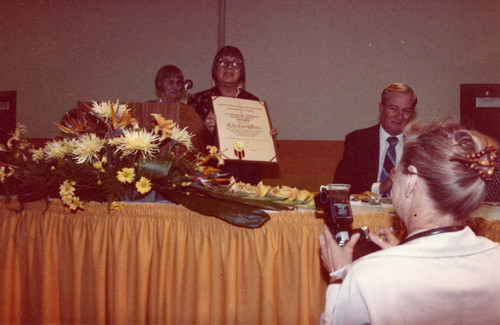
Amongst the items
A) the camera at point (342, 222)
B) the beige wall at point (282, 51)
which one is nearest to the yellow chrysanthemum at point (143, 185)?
the camera at point (342, 222)

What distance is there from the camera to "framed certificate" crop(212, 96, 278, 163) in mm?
2551

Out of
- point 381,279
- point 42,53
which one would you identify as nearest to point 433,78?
point 381,279

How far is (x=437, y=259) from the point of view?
922mm

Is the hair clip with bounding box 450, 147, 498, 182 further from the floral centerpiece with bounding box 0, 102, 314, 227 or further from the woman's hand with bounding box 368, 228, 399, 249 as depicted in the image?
the floral centerpiece with bounding box 0, 102, 314, 227

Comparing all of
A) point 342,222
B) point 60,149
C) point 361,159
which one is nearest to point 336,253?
point 342,222

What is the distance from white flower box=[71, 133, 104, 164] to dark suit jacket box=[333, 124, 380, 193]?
192 centimetres

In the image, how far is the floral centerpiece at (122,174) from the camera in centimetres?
170

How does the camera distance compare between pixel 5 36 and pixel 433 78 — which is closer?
pixel 433 78

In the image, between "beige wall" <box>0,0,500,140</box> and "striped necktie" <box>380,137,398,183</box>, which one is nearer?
"striped necktie" <box>380,137,398,183</box>

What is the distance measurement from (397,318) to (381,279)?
0.10 metres

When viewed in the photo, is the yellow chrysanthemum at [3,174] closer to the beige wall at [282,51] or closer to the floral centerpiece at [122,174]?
the floral centerpiece at [122,174]

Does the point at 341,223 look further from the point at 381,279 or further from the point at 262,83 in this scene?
the point at 262,83

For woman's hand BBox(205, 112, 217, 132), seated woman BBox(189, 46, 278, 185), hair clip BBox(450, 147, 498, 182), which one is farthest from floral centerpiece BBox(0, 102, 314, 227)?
seated woman BBox(189, 46, 278, 185)

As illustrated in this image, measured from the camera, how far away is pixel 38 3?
16.2 ft
